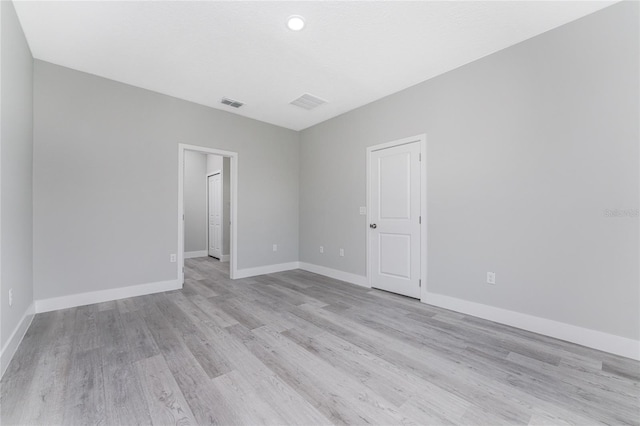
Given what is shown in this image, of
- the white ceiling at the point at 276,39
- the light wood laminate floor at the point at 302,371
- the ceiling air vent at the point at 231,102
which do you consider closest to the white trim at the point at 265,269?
the light wood laminate floor at the point at 302,371

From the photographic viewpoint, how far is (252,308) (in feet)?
10.4

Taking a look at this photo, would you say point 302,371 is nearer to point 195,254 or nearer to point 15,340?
point 15,340

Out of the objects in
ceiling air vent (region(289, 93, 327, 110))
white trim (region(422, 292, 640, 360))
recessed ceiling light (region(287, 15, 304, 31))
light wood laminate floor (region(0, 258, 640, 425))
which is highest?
ceiling air vent (region(289, 93, 327, 110))

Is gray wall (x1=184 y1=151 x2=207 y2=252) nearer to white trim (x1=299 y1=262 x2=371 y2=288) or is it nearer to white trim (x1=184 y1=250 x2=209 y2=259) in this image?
white trim (x1=184 y1=250 x2=209 y2=259)

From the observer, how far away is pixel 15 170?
228cm

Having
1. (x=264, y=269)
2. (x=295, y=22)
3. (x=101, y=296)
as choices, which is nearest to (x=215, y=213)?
(x=264, y=269)

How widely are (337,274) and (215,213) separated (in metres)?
3.72

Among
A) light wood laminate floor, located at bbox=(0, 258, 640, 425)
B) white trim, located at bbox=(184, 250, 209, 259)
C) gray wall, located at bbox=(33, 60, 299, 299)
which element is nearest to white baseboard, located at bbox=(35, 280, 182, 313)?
gray wall, located at bbox=(33, 60, 299, 299)

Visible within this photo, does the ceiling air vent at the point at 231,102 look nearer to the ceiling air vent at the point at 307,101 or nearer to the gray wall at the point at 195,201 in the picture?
the ceiling air vent at the point at 307,101

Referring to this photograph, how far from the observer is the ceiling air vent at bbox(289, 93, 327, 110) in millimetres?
3900

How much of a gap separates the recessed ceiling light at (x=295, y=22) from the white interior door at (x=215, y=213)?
4480 mm

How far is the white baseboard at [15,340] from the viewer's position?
186 cm

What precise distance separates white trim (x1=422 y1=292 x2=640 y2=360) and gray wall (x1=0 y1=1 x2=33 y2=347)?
398cm

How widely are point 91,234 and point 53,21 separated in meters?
2.19
